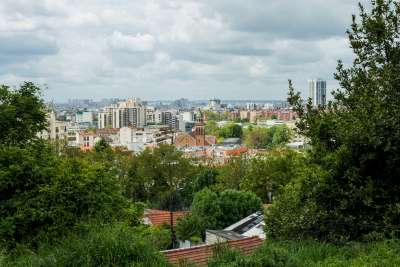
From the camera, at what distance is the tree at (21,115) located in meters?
11.2

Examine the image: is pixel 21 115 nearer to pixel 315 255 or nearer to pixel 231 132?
pixel 315 255

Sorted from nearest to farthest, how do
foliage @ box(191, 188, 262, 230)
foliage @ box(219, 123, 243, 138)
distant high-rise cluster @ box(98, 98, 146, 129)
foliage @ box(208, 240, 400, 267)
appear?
foliage @ box(208, 240, 400, 267)
foliage @ box(191, 188, 262, 230)
foliage @ box(219, 123, 243, 138)
distant high-rise cluster @ box(98, 98, 146, 129)

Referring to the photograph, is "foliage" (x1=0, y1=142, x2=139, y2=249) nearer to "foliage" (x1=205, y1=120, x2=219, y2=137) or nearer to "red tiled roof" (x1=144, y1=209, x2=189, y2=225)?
"red tiled roof" (x1=144, y1=209, x2=189, y2=225)

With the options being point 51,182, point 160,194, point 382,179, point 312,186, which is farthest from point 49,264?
point 160,194

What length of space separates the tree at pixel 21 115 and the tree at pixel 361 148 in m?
6.02

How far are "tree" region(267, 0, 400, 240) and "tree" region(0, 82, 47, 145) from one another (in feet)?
19.8

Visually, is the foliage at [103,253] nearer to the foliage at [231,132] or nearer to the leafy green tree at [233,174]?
the leafy green tree at [233,174]

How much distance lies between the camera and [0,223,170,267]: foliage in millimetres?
6004

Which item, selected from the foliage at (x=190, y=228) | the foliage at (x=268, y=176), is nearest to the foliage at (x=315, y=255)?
the foliage at (x=190, y=228)

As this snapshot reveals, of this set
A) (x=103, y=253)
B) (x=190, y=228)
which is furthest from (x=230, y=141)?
(x=103, y=253)

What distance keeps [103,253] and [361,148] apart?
4652 mm

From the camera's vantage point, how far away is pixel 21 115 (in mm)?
11586

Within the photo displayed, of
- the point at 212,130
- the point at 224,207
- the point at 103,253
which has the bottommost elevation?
the point at 212,130

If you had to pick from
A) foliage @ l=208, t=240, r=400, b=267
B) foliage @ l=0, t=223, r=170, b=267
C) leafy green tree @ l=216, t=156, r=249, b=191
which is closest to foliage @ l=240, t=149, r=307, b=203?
leafy green tree @ l=216, t=156, r=249, b=191
